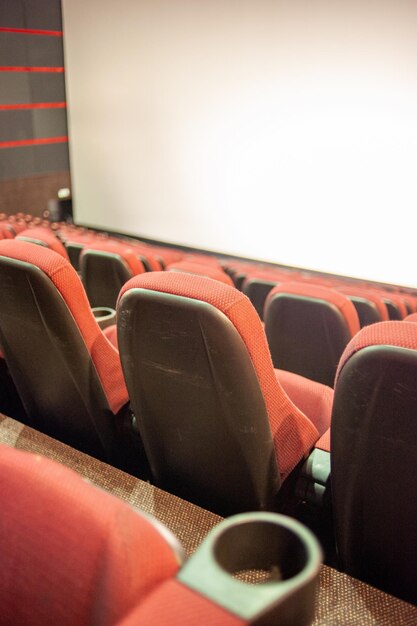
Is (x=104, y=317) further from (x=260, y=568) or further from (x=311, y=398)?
(x=260, y=568)

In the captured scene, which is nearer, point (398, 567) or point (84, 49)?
point (398, 567)

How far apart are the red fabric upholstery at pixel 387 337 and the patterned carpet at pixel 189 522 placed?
0.34 meters

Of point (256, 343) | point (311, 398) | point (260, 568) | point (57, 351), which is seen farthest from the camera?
point (311, 398)

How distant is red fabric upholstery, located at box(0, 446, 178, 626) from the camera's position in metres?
0.39

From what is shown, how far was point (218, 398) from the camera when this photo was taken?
85 cm

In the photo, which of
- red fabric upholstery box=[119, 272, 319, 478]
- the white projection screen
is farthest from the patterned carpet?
the white projection screen

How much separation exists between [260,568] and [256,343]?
0.38 m

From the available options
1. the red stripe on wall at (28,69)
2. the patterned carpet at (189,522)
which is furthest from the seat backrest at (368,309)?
the red stripe on wall at (28,69)

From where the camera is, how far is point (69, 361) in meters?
1.06

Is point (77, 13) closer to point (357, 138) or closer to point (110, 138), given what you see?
point (110, 138)

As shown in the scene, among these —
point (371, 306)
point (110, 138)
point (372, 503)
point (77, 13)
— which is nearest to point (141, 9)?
point (77, 13)

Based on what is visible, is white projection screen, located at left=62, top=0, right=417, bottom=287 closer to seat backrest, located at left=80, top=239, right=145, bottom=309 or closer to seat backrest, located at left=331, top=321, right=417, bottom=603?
seat backrest, located at left=80, top=239, right=145, bottom=309

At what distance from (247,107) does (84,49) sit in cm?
168

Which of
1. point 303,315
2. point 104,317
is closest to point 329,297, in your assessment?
point 303,315
